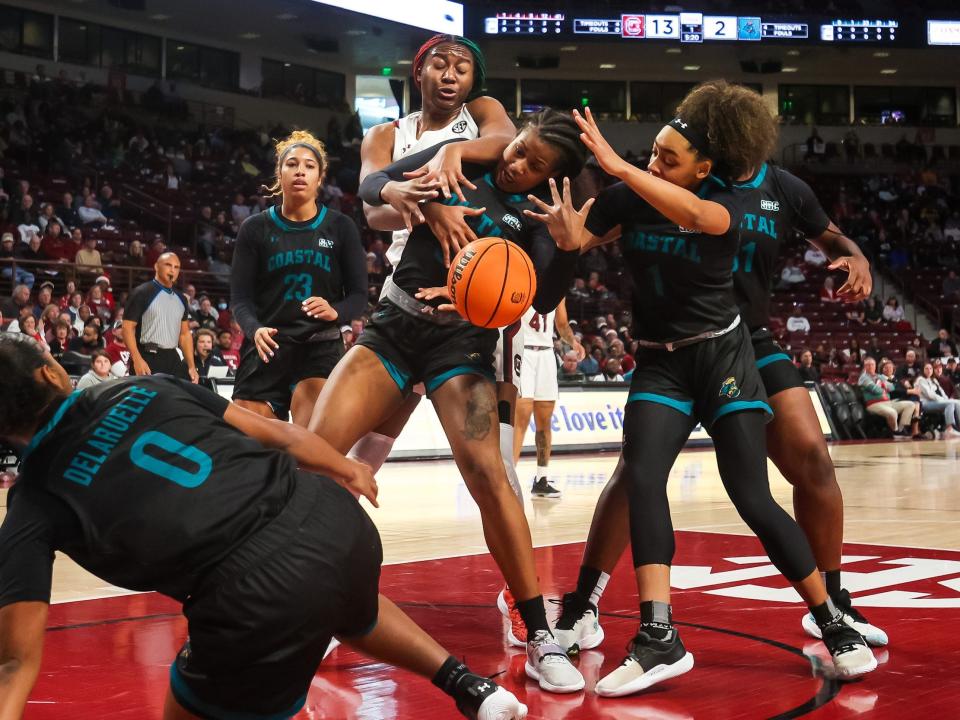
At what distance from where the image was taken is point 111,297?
50.3 ft

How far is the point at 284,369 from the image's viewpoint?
491 centimetres

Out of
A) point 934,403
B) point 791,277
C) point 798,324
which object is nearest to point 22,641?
point 934,403

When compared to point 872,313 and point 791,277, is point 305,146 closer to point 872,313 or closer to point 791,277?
point 872,313

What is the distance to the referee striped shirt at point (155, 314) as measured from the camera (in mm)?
9391

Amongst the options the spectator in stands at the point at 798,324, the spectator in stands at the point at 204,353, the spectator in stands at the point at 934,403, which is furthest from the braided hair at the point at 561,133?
the spectator in stands at the point at 798,324

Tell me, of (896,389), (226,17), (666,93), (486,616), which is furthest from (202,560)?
(666,93)

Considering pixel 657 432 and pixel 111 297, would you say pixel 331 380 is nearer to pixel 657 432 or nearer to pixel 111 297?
pixel 657 432

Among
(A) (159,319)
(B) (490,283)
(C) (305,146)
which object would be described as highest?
(C) (305,146)

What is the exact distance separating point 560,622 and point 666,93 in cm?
3065

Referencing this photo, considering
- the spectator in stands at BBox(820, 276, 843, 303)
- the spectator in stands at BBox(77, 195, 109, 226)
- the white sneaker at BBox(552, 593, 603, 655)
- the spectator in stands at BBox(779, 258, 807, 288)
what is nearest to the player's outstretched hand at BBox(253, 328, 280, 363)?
the white sneaker at BBox(552, 593, 603, 655)

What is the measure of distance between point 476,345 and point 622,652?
1165mm

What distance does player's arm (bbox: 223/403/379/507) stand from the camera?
2.43 m

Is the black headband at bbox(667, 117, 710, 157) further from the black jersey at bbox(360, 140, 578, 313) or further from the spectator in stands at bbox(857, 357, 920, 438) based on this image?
the spectator in stands at bbox(857, 357, 920, 438)

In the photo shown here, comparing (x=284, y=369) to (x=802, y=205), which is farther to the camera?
(x=284, y=369)
